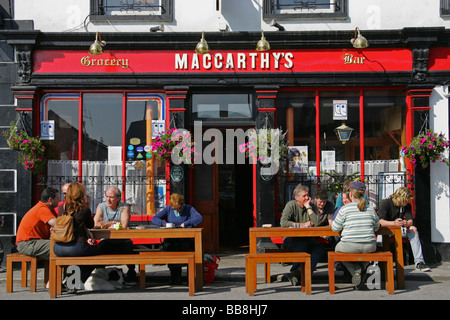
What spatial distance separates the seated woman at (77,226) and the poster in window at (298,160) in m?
4.70

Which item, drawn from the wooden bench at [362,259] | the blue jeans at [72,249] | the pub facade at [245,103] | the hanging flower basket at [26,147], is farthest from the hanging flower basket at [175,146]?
the wooden bench at [362,259]

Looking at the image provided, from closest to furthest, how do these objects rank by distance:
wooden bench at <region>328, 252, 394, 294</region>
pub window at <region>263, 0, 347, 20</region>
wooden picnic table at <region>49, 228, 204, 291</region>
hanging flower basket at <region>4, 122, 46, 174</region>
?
wooden bench at <region>328, 252, 394, 294</region>, wooden picnic table at <region>49, 228, 204, 291</region>, hanging flower basket at <region>4, 122, 46, 174</region>, pub window at <region>263, 0, 347, 20</region>

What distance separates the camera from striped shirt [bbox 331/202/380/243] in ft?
24.7

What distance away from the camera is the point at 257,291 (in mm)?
7758

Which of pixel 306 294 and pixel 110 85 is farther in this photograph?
pixel 110 85

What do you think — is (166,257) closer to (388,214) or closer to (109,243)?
(109,243)

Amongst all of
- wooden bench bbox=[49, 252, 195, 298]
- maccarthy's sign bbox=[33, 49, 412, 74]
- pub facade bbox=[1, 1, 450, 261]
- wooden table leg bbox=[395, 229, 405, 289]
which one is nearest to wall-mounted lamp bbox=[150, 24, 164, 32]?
pub facade bbox=[1, 1, 450, 261]

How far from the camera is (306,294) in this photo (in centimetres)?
744

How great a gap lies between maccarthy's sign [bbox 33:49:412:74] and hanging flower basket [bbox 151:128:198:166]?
132 centimetres

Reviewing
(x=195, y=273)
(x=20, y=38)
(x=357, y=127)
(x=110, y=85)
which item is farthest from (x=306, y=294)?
(x=20, y=38)

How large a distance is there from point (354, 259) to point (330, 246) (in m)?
2.02

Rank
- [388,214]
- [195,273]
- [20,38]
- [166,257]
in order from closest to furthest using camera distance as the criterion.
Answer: [166,257], [195,273], [388,214], [20,38]

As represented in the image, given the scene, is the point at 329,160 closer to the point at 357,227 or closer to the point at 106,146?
the point at 357,227

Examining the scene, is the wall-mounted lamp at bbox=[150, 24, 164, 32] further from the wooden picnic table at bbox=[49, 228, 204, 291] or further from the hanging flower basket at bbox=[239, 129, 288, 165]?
the wooden picnic table at bbox=[49, 228, 204, 291]
